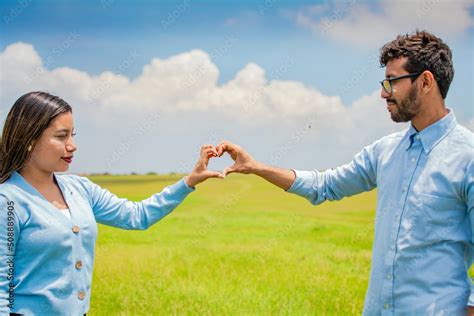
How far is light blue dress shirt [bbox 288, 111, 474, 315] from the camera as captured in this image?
349 cm

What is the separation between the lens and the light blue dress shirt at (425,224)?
349 cm

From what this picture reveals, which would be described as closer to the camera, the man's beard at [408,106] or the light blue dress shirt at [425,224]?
the light blue dress shirt at [425,224]

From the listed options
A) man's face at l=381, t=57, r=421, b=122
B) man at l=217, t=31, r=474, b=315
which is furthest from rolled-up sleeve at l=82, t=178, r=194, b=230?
man's face at l=381, t=57, r=421, b=122

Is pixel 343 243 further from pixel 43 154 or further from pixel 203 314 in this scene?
pixel 43 154

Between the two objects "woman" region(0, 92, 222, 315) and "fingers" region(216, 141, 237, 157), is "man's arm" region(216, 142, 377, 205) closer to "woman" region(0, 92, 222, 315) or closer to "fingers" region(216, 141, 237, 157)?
"fingers" region(216, 141, 237, 157)

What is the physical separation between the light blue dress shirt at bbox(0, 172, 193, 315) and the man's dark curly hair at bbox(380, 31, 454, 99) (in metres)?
2.23

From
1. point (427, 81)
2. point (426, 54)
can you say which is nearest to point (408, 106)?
point (427, 81)

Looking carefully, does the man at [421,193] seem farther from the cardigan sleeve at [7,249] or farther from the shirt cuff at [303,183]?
the cardigan sleeve at [7,249]

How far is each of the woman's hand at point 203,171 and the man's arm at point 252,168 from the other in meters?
0.09

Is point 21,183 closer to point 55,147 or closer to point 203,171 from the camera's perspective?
point 55,147

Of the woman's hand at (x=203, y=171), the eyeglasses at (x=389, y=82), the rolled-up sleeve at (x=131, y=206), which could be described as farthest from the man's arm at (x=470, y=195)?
the rolled-up sleeve at (x=131, y=206)

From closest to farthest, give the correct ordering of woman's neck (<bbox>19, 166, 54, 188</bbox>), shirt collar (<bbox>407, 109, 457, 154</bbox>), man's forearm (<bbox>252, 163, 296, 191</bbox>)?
1. woman's neck (<bbox>19, 166, 54, 188</bbox>)
2. shirt collar (<bbox>407, 109, 457, 154</bbox>)
3. man's forearm (<bbox>252, 163, 296, 191</bbox>)

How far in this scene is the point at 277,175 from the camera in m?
4.43

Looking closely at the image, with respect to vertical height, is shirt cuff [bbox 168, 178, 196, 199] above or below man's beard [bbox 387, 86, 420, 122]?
below
